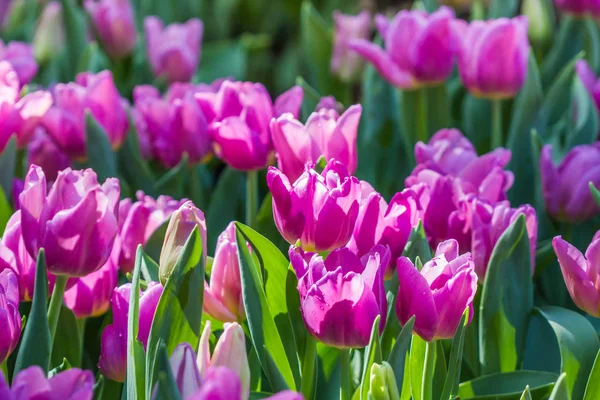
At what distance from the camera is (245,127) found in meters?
1.13

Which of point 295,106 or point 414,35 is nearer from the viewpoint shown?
point 295,106

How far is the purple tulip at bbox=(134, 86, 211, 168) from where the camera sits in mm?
1326

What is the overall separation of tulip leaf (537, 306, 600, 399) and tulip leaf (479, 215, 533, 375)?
6cm

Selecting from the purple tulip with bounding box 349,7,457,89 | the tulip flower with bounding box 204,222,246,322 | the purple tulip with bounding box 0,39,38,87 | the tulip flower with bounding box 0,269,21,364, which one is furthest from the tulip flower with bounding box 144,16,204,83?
the tulip flower with bounding box 0,269,21,364

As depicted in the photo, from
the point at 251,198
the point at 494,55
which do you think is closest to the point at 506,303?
the point at 251,198

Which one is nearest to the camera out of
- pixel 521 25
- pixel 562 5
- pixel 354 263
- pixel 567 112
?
pixel 354 263

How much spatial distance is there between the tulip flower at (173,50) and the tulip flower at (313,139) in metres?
0.74

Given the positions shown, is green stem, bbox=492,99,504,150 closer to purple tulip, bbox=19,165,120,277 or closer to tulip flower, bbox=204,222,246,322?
tulip flower, bbox=204,222,246,322

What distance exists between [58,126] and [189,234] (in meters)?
0.57

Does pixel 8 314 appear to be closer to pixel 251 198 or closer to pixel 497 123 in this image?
pixel 251 198

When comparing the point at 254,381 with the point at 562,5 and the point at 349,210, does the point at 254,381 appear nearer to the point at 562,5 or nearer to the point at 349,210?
the point at 349,210

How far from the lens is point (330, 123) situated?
1.06 metres

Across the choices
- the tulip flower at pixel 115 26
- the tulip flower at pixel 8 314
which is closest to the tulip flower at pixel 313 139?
the tulip flower at pixel 8 314

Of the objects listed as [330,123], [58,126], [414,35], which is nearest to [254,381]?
[330,123]
